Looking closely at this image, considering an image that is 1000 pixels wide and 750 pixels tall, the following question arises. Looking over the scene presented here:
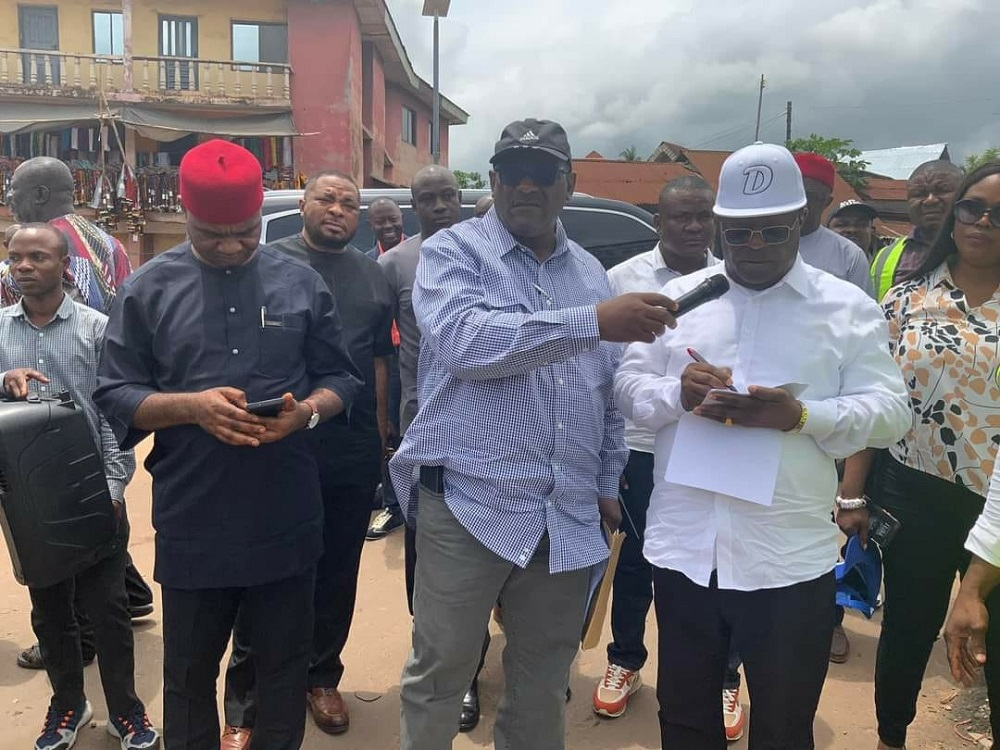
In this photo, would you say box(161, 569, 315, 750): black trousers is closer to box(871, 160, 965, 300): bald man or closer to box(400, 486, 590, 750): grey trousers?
box(400, 486, 590, 750): grey trousers

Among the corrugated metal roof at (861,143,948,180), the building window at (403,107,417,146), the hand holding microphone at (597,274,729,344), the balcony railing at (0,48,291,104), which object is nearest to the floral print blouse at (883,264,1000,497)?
the hand holding microphone at (597,274,729,344)

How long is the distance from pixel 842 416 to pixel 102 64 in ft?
62.9

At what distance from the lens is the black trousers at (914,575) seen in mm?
2205

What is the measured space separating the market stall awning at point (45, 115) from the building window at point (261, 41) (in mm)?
3416

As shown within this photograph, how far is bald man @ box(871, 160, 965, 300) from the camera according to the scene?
3408mm

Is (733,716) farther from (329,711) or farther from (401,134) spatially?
(401,134)

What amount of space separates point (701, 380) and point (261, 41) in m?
18.8

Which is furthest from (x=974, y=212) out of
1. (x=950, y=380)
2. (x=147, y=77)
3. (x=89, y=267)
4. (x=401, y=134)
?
(x=401, y=134)

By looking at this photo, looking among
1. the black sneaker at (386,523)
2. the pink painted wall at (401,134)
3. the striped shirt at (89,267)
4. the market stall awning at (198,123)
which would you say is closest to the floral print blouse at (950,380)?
the striped shirt at (89,267)

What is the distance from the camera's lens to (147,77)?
55.3 ft

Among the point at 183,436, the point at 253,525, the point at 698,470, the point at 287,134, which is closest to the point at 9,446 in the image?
the point at 183,436

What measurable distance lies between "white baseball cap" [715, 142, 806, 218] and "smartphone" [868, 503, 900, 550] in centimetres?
107

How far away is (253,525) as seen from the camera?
2033 mm

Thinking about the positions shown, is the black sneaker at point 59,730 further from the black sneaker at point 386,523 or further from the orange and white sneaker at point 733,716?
the orange and white sneaker at point 733,716
